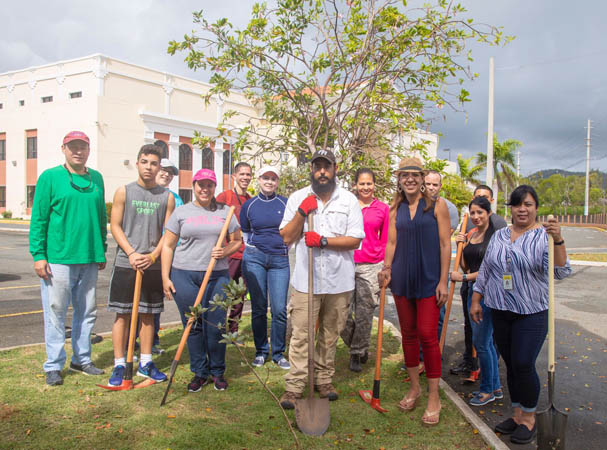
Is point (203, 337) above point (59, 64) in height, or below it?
below

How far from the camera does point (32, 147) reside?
126 ft

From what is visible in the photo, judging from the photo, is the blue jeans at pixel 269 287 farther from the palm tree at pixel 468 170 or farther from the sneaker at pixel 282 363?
the palm tree at pixel 468 170

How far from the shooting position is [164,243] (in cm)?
462

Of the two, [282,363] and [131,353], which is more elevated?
[131,353]

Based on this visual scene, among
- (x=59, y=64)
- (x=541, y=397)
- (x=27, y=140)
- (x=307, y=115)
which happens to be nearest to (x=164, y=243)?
(x=307, y=115)

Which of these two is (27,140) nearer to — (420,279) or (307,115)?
(307,115)

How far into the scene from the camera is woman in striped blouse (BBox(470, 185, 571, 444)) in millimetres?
3760

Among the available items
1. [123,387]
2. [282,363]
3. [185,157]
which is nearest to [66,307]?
[123,387]

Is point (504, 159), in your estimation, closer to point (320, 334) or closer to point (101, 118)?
point (101, 118)

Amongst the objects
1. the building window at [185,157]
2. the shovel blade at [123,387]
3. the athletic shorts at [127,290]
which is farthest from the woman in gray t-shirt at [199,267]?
the building window at [185,157]

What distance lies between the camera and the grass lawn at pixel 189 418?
356cm

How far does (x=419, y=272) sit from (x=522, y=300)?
832 mm

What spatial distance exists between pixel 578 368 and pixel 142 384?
4977mm

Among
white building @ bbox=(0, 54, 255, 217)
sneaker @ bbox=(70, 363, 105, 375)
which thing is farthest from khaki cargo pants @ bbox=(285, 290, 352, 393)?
white building @ bbox=(0, 54, 255, 217)
